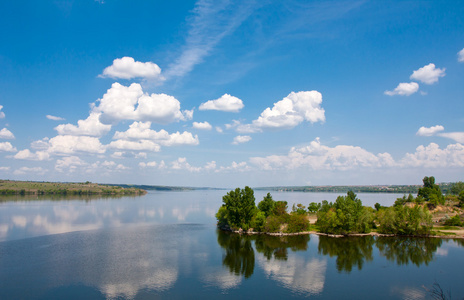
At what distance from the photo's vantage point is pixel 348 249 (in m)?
63.1

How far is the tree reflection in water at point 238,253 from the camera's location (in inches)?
1917

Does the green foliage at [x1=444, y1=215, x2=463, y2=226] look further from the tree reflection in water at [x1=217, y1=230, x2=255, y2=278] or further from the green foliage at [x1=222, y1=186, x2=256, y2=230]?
the tree reflection in water at [x1=217, y1=230, x2=255, y2=278]

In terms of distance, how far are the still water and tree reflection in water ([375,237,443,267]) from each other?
0.18 m

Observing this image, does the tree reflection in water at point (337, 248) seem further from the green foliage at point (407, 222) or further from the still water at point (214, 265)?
the green foliage at point (407, 222)

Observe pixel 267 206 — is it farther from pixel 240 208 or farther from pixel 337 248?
pixel 337 248

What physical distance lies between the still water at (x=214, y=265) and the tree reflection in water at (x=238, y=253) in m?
0.19

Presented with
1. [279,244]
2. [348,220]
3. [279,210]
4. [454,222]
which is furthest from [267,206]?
[454,222]

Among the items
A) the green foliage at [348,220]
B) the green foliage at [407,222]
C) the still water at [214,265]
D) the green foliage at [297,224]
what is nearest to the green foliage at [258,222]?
the still water at [214,265]

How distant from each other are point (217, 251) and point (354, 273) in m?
25.8

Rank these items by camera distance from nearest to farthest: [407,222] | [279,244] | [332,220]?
[279,244]
[407,222]
[332,220]

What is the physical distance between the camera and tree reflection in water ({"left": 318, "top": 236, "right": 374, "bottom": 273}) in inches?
2078

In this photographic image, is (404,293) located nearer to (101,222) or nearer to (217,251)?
(217,251)

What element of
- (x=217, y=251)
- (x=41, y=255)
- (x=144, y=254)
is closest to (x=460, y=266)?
(x=217, y=251)

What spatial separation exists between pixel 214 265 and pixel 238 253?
387 inches
